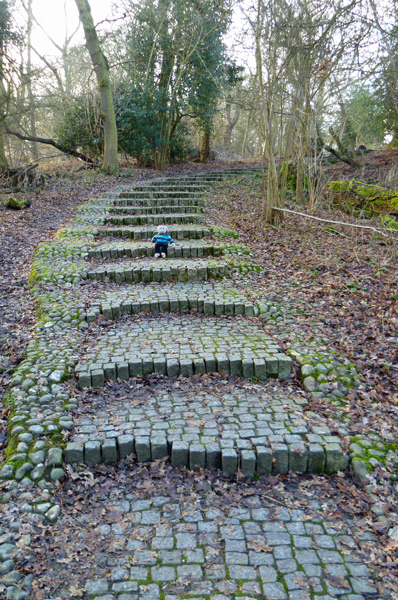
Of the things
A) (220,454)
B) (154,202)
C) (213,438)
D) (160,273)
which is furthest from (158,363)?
(154,202)

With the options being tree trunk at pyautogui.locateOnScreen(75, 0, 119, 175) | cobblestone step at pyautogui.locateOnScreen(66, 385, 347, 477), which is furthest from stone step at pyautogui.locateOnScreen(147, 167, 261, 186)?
cobblestone step at pyautogui.locateOnScreen(66, 385, 347, 477)

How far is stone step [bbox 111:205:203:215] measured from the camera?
9961mm

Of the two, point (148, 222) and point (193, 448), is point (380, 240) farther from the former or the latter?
point (193, 448)

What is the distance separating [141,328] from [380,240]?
550cm

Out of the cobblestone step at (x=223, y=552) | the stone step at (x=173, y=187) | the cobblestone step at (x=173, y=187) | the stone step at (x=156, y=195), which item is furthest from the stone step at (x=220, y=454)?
the stone step at (x=173, y=187)

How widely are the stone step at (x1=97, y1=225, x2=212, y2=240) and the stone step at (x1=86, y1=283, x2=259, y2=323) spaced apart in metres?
→ 2.67

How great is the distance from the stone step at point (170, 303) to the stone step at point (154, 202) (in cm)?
536

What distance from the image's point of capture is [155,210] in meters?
10.1

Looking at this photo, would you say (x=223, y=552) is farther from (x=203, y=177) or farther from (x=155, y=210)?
(x=203, y=177)

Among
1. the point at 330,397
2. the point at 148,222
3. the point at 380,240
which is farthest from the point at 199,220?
the point at 330,397

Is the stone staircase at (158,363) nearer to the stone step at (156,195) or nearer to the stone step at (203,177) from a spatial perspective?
the stone step at (156,195)

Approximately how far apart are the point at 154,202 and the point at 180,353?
7213 millimetres

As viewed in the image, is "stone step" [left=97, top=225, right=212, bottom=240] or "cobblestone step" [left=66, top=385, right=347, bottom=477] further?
"stone step" [left=97, top=225, right=212, bottom=240]

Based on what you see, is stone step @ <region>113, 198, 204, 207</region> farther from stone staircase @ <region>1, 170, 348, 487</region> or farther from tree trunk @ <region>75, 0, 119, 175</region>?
tree trunk @ <region>75, 0, 119, 175</region>
